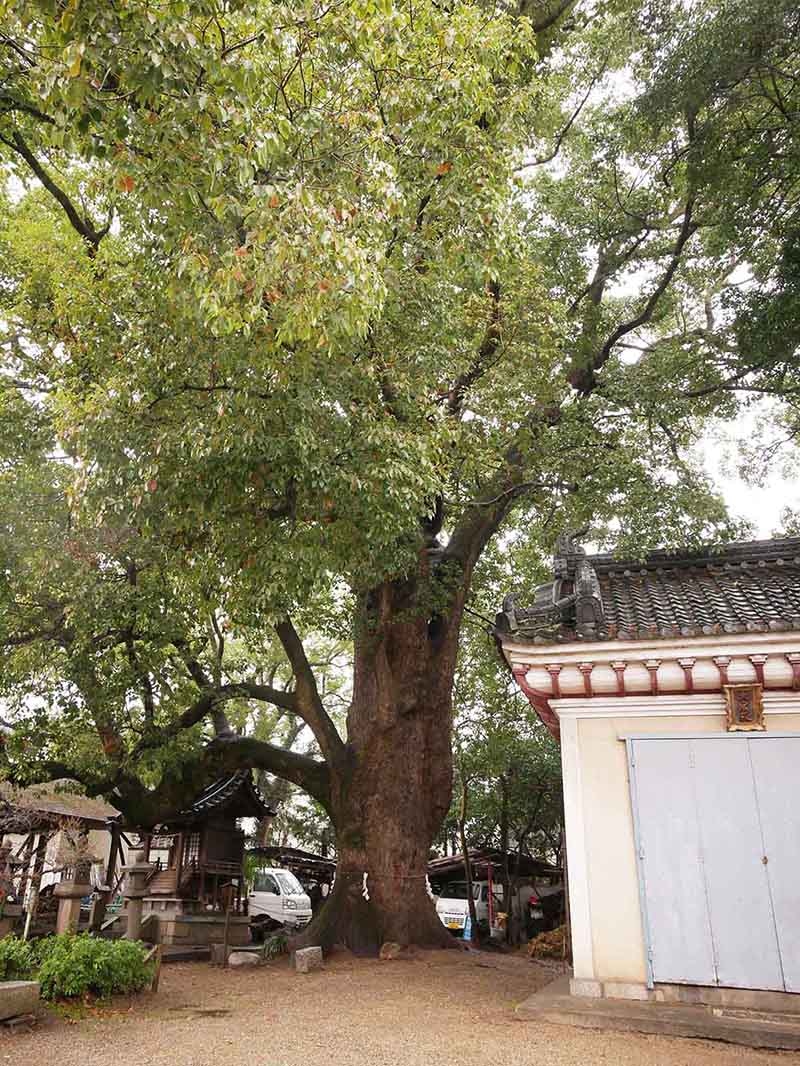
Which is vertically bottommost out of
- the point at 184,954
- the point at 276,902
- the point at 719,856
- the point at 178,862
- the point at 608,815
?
the point at 184,954

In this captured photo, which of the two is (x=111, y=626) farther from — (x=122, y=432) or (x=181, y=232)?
(x=181, y=232)

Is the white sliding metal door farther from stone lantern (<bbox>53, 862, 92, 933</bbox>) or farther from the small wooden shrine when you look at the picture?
the small wooden shrine

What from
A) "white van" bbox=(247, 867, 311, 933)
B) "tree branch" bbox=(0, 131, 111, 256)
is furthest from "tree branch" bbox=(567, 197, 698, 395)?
"white van" bbox=(247, 867, 311, 933)

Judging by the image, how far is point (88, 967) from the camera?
6539 millimetres

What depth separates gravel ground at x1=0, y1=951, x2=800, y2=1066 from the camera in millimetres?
4812

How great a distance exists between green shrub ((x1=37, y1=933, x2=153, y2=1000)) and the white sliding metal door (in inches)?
184

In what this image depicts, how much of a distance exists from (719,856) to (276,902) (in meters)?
14.9

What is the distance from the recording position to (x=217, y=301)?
5156 mm

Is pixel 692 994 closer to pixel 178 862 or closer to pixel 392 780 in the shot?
pixel 392 780

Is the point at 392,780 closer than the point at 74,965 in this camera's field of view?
No

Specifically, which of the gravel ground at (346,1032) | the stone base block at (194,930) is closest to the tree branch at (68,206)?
the gravel ground at (346,1032)

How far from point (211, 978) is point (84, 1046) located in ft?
13.7

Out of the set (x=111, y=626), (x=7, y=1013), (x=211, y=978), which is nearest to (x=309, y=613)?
(x=111, y=626)

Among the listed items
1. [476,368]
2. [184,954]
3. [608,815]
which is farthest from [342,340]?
[184,954]
